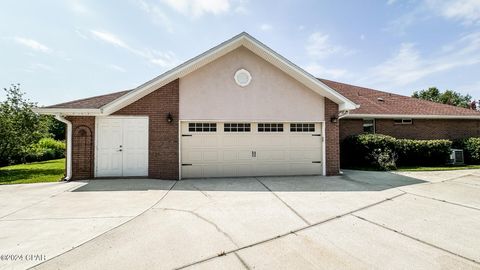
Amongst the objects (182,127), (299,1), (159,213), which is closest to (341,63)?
(299,1)

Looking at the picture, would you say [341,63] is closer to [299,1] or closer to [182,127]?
[299,1]

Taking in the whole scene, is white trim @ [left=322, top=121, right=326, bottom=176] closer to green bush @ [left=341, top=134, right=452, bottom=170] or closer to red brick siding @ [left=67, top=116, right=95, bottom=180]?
green bush @ [left=341, top=134, right=452, bottom=170]

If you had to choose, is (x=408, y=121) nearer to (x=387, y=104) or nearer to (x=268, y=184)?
(x=387, y=104)

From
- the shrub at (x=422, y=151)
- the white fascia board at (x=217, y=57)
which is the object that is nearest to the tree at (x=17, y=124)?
the white fascia board at (x=217, y=57)

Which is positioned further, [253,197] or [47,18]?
[47,18]

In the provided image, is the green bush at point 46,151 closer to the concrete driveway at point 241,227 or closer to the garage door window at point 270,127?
the concrete driveway at point 241,227

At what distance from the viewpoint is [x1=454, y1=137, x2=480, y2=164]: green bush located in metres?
12.1

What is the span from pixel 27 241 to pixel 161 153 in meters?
4.94

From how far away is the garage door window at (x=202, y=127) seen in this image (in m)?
8.54

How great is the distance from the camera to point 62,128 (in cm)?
4169

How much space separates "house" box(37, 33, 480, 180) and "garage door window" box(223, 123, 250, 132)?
0.13 feet

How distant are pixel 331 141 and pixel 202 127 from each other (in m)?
5.42

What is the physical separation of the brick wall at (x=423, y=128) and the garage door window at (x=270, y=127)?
202 inches

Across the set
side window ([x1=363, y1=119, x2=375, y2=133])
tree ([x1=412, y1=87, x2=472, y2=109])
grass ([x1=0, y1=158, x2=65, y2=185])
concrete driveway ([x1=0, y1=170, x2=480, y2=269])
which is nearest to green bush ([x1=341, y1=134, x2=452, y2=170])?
side window ([x1=363, y1=119, x2=375, y2=133])
